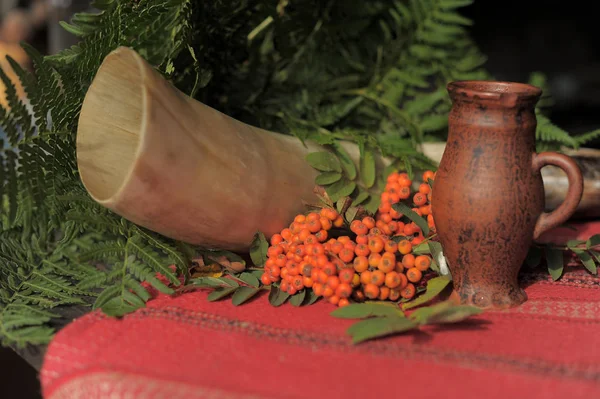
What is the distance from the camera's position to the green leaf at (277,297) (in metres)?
0.63

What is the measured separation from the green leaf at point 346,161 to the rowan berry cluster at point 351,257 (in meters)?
0.07

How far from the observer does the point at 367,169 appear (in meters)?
0.77

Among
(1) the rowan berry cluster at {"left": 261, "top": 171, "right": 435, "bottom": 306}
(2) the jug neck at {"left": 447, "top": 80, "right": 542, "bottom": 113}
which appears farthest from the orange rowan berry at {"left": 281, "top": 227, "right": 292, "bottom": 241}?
(2) the jug neck at {"left": 447, "top": 80, "right": 542, "bottom": 113}

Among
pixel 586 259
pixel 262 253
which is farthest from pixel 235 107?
pixel 586 259

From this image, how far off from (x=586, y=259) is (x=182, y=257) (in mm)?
448

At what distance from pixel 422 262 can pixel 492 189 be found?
10 centimetres

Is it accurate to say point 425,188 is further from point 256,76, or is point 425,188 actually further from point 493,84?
point 256,76

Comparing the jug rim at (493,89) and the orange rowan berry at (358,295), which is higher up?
the jug rim at (493,89)

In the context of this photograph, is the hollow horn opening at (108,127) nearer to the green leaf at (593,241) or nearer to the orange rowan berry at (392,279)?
the orange rowan berry at (392,279)

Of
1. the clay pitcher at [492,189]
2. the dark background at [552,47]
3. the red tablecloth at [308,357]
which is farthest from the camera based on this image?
the dark background at [552,47]

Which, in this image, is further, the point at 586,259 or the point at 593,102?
the point at 593,102

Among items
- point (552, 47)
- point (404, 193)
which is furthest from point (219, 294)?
point (552, 47)

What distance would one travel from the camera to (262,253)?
2.27 feet

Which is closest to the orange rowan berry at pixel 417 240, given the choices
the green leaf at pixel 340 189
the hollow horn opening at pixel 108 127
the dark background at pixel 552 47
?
the green leaf at pixel 340 189
